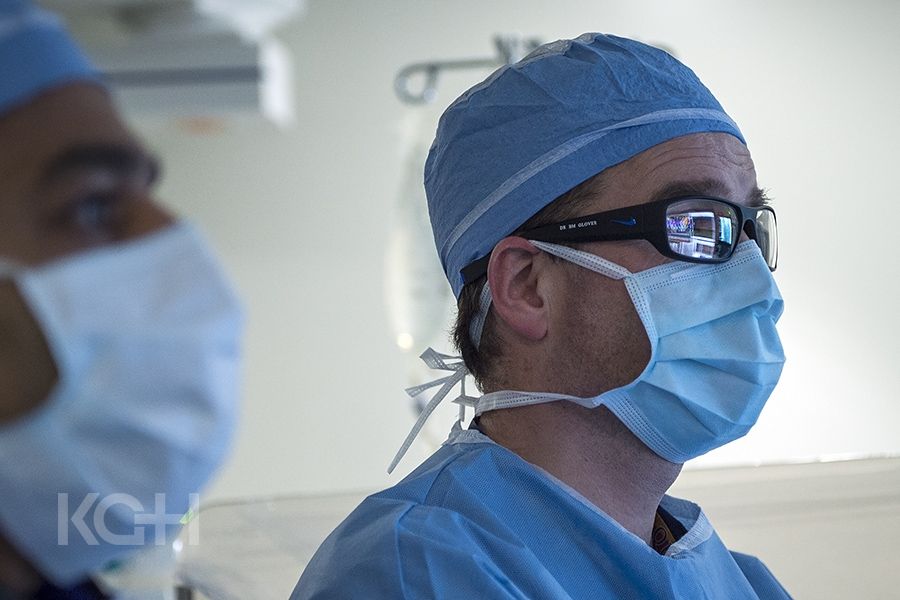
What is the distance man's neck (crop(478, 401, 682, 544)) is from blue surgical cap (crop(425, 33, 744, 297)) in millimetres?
247

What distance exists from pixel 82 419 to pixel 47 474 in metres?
0.03

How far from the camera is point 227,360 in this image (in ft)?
1.80

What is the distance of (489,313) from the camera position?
1.39m

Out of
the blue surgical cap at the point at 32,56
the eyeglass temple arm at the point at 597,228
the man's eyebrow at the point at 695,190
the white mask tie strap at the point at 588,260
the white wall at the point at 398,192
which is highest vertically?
the blue surgical cap at the point at 32,56

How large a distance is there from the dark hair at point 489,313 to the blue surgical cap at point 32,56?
0.82m

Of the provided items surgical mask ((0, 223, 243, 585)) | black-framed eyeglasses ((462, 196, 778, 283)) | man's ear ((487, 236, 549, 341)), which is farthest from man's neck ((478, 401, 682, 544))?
surgical mask ((0, 223, 243, 585))

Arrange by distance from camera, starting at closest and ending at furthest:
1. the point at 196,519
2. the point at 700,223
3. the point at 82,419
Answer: the point at 82,419, the point at 700,223, the point at 196,519

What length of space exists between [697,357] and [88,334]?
879 millimetres

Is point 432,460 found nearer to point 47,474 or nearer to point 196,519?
point 196,519

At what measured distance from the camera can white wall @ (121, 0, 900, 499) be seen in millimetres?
3688

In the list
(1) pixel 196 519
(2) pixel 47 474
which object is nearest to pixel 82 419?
(2) pixel 47 474

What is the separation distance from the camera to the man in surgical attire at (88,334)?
1.60 feet

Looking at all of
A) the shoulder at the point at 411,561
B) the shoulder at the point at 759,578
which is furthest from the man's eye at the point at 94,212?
the shoulder at the point at 759,578

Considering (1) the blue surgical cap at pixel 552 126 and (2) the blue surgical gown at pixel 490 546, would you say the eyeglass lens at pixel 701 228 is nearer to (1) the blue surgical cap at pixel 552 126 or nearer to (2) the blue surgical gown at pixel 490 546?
(1) the blue surgical cap at pixel 552 126
